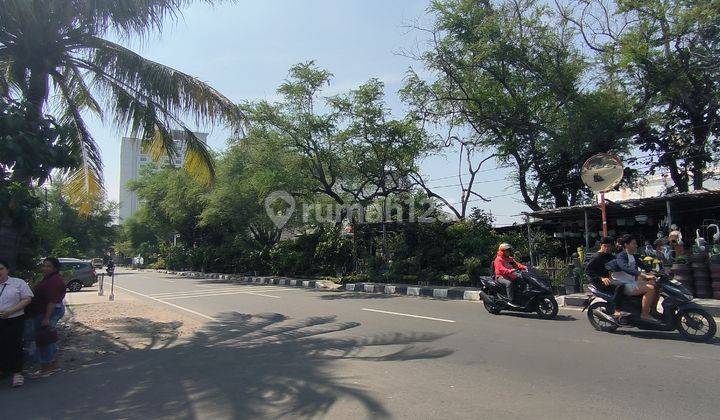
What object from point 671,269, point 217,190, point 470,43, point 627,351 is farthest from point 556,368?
point 217,190

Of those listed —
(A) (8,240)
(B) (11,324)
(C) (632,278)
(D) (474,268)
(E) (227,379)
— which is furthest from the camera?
(D) (474,268)

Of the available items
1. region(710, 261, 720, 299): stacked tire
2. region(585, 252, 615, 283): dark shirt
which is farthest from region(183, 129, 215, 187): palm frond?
region(710, 261, 720, 299): stacked tire

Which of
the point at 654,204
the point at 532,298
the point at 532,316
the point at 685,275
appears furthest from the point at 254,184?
the point at 685,275

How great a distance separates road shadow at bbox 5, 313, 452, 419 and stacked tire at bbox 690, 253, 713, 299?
22.4 feet

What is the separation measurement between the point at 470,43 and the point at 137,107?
12.6m

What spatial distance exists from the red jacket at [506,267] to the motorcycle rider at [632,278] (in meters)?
2.30

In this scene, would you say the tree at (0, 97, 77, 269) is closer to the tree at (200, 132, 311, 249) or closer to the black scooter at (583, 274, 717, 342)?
the tree at (200, 132, 311, 249)

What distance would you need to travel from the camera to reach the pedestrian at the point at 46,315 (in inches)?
263

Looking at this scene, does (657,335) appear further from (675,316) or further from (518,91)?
(518,91)

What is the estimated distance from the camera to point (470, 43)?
18641 millimetres

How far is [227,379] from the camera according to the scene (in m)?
6.03

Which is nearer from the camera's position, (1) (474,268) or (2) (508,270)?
(2) (508,270)

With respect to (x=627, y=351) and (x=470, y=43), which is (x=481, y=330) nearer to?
(x=627, y=351)

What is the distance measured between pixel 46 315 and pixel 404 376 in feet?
15.5
